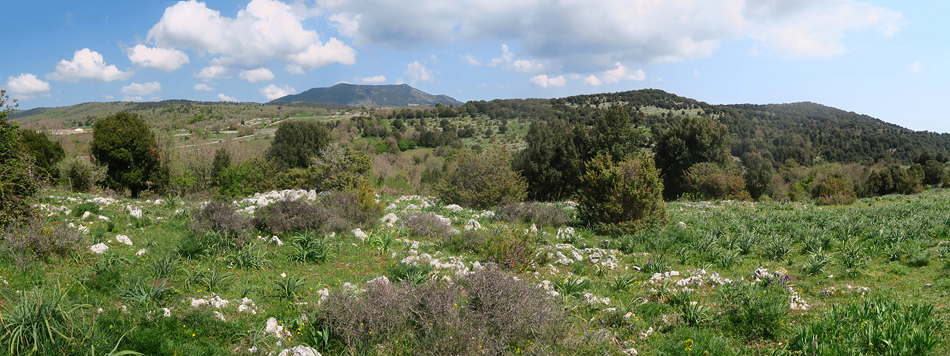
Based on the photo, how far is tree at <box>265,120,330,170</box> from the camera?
88.6ft

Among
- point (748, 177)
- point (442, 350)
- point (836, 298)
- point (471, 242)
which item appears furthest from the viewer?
point (748, 177)

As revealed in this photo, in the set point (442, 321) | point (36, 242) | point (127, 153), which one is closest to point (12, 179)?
point (36, 242)

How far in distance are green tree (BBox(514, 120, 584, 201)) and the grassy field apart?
16.3 metres

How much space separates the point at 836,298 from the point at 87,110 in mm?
120516

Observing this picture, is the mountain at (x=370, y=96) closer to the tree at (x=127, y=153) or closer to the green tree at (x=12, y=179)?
the tree at (x=127, y=153)

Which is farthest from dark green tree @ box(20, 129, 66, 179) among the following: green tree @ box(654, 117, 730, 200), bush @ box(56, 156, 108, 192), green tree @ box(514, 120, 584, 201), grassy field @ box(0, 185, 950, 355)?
green tree @ box(654, 117, 730, 200)

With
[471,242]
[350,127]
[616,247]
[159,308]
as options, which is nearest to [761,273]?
[616,247]

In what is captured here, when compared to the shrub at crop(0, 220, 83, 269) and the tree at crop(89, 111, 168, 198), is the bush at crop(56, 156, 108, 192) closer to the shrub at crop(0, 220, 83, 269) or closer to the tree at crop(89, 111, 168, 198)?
the tree at crop(89, 111, 168, 198)

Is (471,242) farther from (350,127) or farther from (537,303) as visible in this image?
(350,127)

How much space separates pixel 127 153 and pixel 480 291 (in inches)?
894

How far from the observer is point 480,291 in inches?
199

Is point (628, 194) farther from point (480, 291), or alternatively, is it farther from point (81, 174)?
point (81, 174)

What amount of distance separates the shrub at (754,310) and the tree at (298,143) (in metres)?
25.8

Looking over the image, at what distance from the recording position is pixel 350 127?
64.2m
